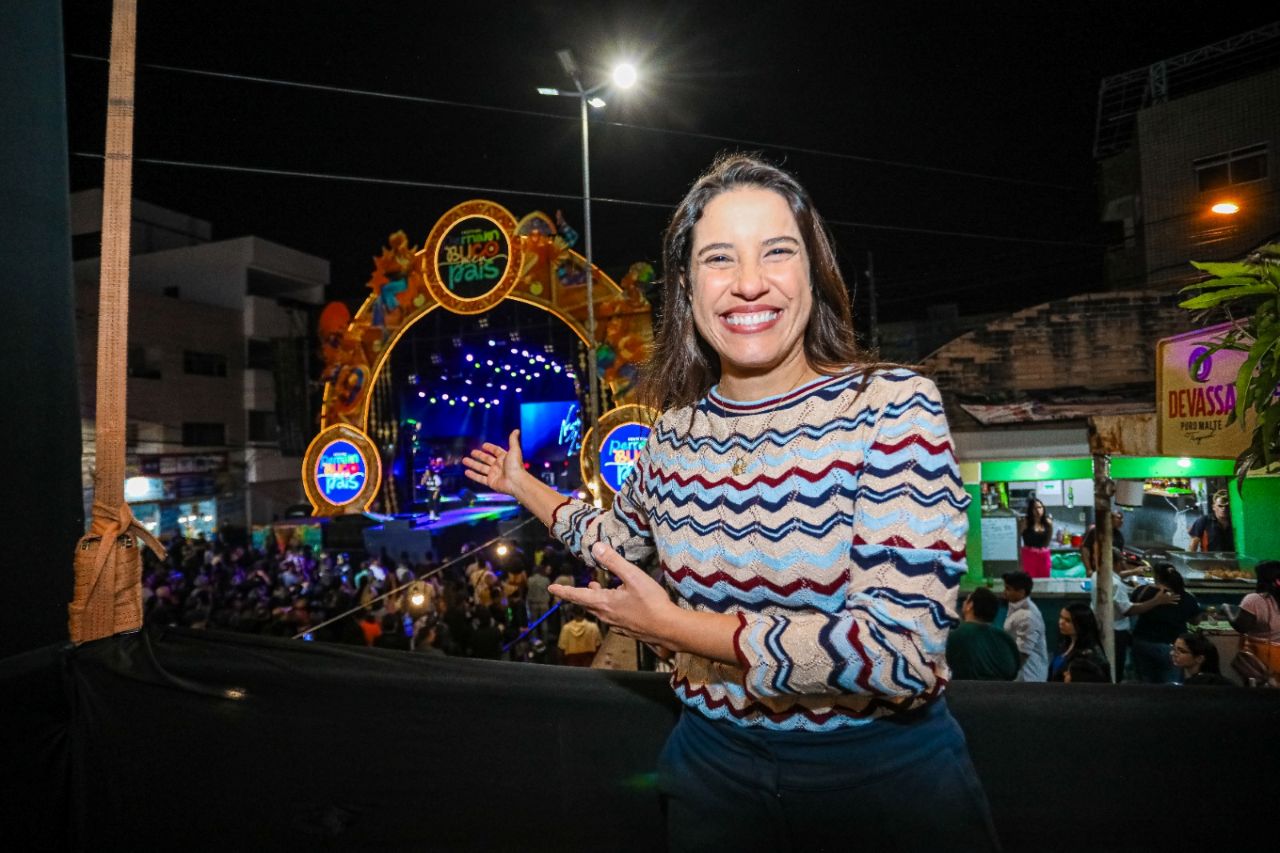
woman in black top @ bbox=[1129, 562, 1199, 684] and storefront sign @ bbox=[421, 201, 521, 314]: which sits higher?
storefront sign @ bbox=[421, 201, 521, 314]

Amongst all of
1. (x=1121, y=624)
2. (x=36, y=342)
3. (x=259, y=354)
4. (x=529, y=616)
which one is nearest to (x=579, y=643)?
(x=529, y=616)

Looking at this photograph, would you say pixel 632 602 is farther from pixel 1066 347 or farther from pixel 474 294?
pixel 474 294

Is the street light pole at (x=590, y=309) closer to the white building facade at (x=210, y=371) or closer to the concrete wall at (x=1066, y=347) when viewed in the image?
the concrete wall at (x=1066, y=347)

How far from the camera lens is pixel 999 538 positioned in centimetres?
1141

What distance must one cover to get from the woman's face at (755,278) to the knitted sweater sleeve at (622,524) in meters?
0.34

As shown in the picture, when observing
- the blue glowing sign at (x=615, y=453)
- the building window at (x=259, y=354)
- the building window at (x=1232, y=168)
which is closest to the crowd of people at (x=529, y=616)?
the blue glowing sign at (x=615, y=453)

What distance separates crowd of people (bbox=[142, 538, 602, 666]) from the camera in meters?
7.55

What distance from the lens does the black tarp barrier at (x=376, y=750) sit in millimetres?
1677

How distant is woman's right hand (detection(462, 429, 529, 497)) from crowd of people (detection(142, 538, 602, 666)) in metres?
3.78

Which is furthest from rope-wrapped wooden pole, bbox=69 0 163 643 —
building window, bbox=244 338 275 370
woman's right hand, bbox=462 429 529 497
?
building window, bbox=244 338 275 370

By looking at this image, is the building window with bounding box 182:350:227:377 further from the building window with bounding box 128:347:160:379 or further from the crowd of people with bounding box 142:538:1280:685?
the crowd of people with bounding box 142:538:1280:685

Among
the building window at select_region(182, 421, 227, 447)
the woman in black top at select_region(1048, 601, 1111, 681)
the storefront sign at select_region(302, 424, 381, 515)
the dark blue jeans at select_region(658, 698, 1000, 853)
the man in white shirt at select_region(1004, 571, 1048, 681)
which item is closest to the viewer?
the dark blue jeans at select_region(658, 698, 1000, 853)

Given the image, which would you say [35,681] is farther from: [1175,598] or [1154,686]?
[1175,598]

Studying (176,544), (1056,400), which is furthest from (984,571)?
(176,544)
